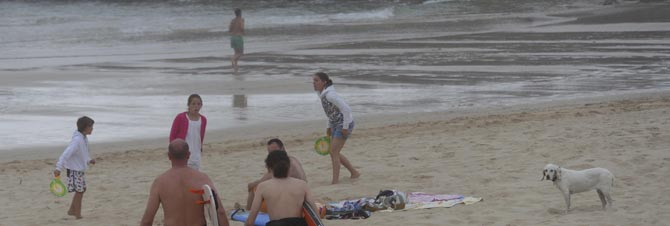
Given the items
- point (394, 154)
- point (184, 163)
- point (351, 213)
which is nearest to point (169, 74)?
point (394, 154)

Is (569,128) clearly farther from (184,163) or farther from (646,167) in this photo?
(184,163)

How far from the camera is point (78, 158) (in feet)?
30.1

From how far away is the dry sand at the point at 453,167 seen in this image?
899 centimetres

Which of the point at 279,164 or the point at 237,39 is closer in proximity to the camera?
the point at 279,164

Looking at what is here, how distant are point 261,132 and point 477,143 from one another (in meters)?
3.23

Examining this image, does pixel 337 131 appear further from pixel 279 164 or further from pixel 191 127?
pixel 279 164

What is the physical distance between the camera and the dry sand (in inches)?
354

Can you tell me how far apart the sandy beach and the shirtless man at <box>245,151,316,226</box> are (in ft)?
7.11

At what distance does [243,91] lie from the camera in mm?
18969

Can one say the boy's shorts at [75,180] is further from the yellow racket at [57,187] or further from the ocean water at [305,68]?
the ocean water at [305,68]

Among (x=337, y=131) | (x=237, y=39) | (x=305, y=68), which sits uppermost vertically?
(x=337, y=131)

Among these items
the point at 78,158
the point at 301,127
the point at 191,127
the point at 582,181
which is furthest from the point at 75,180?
the point at 301,127

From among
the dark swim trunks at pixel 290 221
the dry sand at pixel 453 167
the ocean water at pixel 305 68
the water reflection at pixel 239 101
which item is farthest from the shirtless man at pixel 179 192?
the water reflection at pixel 239 101

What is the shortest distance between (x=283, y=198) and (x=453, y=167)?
188 inches
